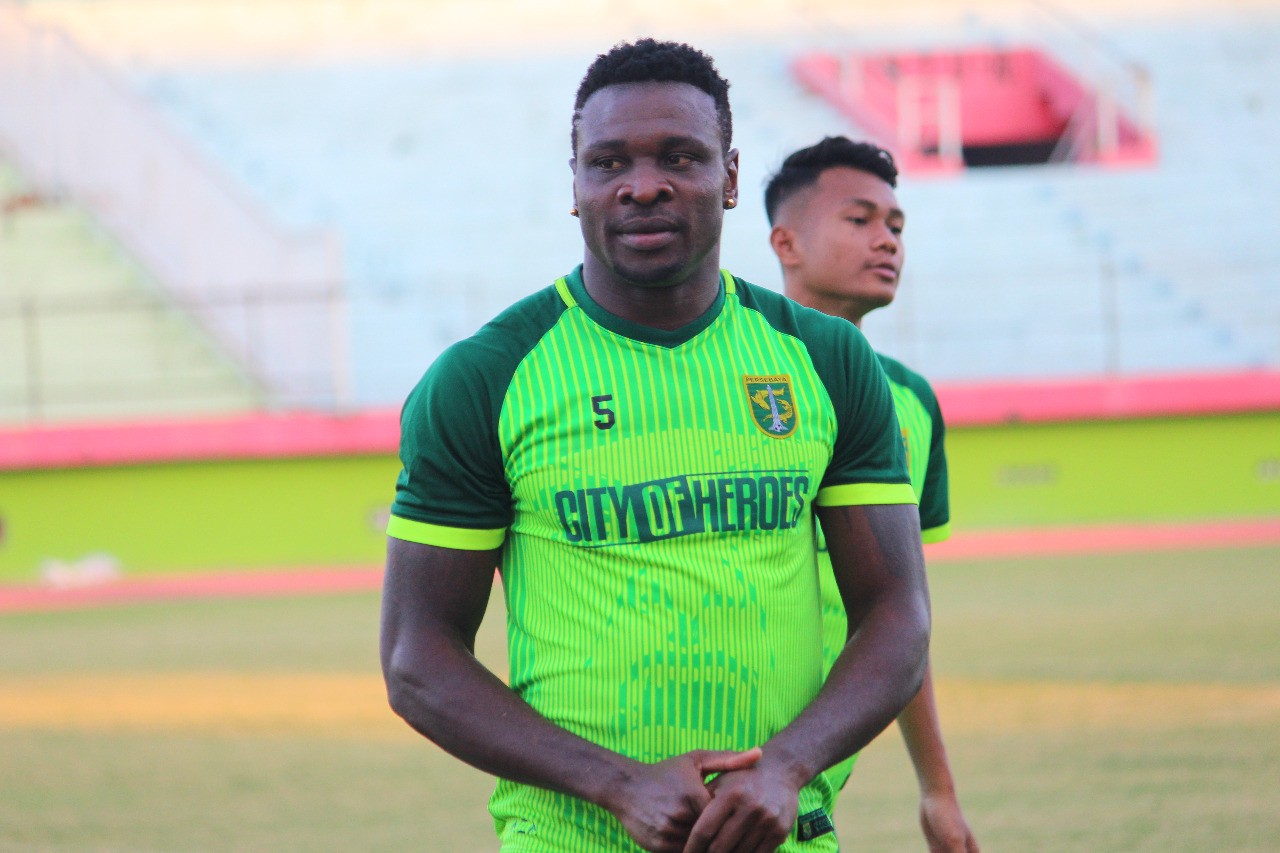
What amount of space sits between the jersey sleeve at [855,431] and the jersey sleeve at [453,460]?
18.5 inches

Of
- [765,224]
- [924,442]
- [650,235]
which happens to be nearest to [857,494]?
[650,235]

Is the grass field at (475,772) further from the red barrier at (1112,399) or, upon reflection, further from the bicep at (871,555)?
the red barrier at (1112,399)

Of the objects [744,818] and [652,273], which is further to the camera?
[652,273]

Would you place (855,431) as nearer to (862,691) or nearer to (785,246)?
(862,691)

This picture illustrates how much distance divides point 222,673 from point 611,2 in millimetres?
17672

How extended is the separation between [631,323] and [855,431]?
0.35m

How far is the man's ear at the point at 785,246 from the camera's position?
3.49 m

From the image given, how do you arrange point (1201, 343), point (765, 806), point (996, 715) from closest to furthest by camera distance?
point (765, 806) → point (996, 715) → point (1201, 343)

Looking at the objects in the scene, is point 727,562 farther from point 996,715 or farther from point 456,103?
point 456,103

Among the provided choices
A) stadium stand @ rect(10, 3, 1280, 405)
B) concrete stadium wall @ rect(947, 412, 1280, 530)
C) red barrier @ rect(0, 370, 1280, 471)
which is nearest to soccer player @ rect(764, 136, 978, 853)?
red barrier @ rect(0, 370, 1280, 471)

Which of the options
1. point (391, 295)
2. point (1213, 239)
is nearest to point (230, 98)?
point (391, 295)

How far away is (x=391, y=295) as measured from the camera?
1420cm

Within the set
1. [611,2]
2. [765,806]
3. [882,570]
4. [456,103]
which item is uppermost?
[611,2]

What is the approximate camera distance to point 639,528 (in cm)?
196
